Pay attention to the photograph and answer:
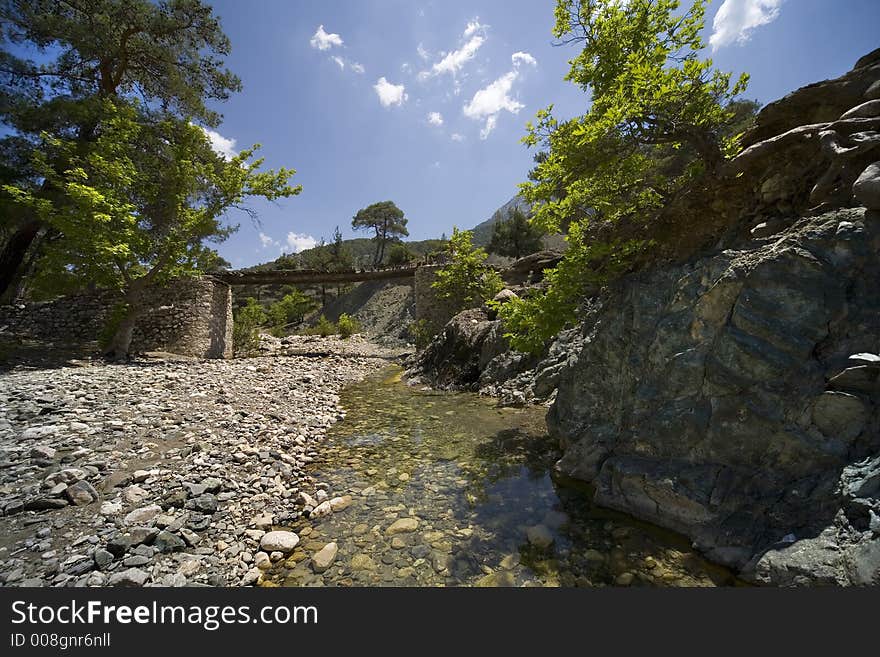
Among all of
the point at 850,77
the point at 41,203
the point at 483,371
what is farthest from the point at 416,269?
the point at 850,77

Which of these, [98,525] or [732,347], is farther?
[732,347]

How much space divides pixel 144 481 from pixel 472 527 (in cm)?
442

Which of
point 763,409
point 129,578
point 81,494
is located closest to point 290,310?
point 81,494

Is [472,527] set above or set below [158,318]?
below

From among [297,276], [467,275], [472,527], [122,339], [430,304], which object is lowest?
[472,527]

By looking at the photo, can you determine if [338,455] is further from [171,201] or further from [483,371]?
[171,201]

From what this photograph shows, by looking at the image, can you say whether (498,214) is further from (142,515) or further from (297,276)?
(142,515)

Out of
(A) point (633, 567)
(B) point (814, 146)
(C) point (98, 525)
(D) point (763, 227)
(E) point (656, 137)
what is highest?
(E) point (656, 137)

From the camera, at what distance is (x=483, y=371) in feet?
39.4

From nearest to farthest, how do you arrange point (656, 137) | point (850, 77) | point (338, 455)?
1. point (850, 77)
2. point (656, 137)
3. point (338, 455)

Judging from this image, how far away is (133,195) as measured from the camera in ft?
44.7

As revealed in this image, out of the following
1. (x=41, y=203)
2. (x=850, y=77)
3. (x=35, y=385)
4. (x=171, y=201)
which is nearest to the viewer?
(x=850, y=77)

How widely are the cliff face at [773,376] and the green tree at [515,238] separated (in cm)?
3814

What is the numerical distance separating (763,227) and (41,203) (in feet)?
60.0
